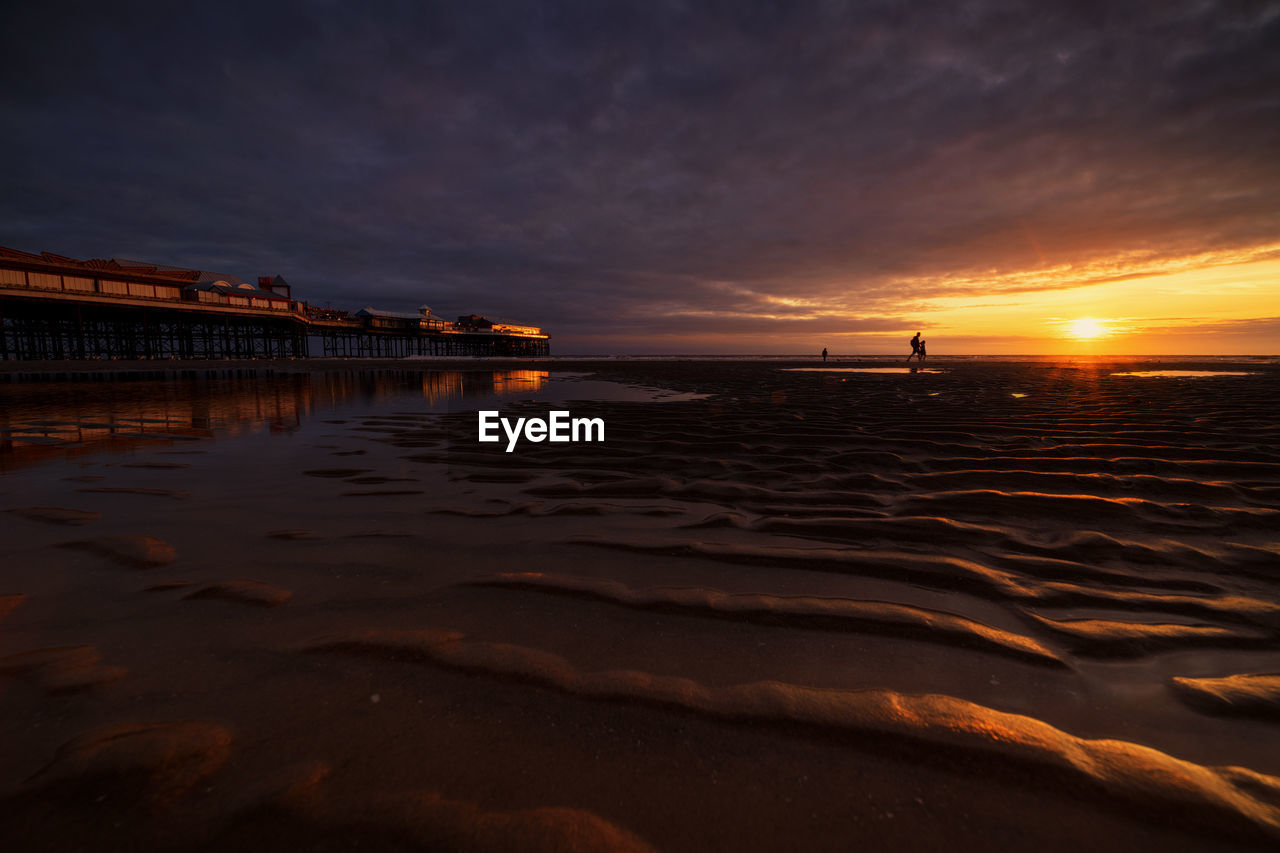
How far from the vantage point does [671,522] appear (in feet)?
13.1

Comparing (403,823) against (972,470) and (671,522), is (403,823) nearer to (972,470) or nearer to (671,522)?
(671,522)

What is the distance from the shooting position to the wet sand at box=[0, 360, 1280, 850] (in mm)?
1378

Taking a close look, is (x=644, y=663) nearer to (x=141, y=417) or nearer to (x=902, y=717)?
(x=902, y=717)

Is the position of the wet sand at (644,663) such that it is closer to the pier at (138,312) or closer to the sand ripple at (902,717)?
the sand ripple at (902,717)

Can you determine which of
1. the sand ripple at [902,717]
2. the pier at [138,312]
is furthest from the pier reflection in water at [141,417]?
the pier at [138,312]

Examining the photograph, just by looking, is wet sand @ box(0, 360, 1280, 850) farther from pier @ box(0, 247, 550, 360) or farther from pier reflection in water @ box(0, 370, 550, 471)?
pier @ box(0, 247, 550, 360)

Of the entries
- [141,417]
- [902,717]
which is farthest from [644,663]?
[141,417]

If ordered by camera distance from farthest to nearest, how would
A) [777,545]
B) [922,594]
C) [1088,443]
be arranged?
[1088,443] → [777,545] → [922,594]

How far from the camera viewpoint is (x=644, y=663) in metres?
2.11

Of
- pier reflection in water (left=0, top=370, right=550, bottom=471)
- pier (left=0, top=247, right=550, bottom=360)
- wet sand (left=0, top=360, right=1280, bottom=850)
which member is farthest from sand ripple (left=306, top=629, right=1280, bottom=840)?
pier (left=0, top=247, right=550, bottom=360)

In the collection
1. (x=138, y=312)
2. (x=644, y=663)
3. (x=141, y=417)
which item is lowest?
(x=644, y=663)

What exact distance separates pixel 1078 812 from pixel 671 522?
279cm

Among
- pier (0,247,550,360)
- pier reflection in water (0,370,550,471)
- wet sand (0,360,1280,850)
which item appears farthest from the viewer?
pier (0,247,550,360)

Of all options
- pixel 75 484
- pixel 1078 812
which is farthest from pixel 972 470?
pixel 75 484
